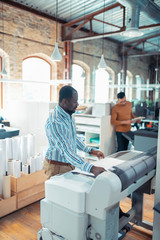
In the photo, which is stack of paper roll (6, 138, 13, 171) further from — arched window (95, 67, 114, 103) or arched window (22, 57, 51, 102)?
arched window (95, 67, 114, 103)

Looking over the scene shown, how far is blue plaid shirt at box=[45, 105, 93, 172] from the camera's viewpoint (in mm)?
1575

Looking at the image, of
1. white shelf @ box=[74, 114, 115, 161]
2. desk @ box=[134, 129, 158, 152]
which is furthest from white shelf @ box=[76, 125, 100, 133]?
desk @ box=[134, 129, 158, 152]

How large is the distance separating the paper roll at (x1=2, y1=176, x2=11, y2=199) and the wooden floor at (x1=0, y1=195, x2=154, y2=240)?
0.26m

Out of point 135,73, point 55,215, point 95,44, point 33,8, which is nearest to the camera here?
point 55,215

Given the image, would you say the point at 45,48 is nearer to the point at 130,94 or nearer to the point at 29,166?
the point at 130,94

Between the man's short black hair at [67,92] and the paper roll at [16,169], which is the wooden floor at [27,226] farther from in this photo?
the man's short black hair at [67,92]

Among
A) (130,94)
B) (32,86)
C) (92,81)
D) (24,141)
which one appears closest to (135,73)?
(130,94)

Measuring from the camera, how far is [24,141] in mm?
3133

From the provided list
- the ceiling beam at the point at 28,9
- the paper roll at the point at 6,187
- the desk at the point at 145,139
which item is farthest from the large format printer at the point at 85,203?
the ceiling beam at the point at 28,9

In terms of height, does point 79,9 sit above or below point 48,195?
above

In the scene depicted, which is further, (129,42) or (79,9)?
(129,42)

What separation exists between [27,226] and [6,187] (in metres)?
0.52

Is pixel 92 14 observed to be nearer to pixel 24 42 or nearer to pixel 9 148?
pixel 24 42

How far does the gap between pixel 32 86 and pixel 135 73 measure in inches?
202
